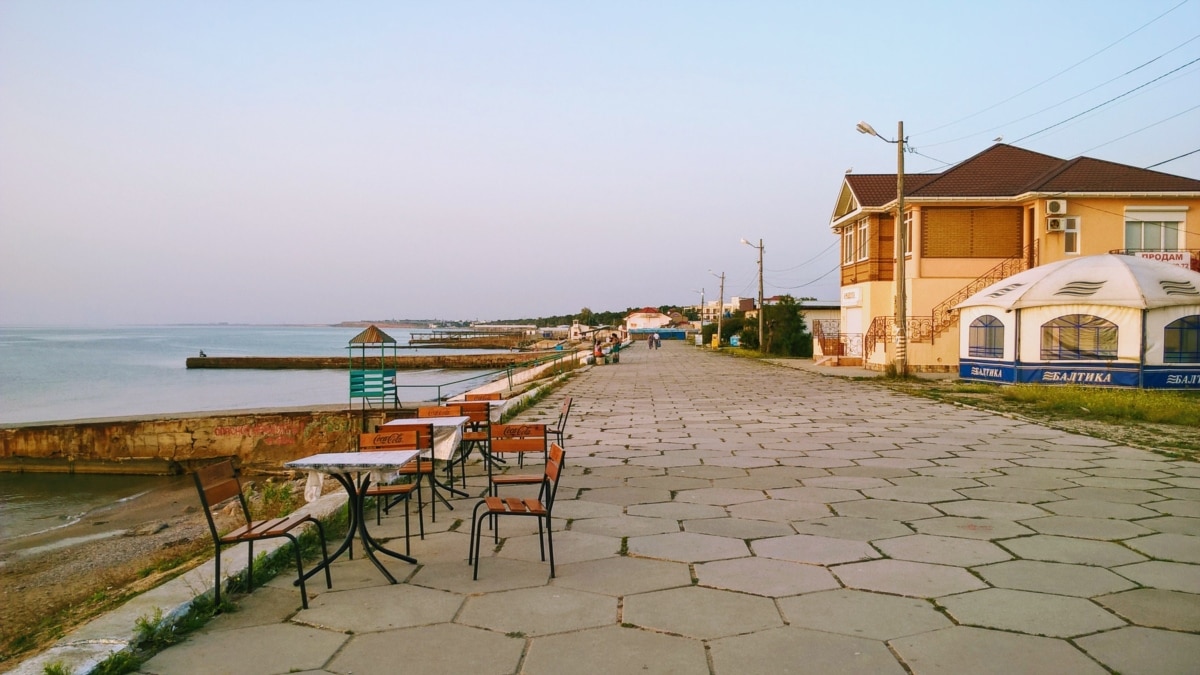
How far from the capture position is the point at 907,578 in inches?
164

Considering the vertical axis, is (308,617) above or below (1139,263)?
below

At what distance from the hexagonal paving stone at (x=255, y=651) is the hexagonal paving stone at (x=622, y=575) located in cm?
130

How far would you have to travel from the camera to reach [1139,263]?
1766 cm

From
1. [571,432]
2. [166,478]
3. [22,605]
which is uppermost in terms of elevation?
[571,432]

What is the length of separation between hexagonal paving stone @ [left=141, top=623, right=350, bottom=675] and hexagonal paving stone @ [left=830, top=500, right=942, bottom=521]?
3942 mm

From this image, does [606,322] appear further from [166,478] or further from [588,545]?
[588,545]

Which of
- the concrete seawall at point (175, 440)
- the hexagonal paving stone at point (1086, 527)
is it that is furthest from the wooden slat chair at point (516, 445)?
the concrete seawall at point (175, 440)

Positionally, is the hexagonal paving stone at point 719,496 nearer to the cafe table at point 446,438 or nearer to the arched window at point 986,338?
the cafe table at point 446,438

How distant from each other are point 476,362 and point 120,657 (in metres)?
62.6

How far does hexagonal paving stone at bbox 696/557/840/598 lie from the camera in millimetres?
4023

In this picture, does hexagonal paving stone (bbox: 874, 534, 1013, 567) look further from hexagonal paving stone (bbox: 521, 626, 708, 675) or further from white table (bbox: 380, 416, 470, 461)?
white table (bbox: 380, 416, 470, 461)

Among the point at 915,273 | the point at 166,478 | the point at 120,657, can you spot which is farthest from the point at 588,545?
the point at 915,273

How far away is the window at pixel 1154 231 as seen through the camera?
77.7 ft

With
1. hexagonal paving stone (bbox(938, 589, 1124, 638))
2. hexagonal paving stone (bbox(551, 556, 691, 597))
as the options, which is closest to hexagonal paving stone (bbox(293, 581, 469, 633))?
hexagonal paving stone (bbox(551, 556, 691, 597))
